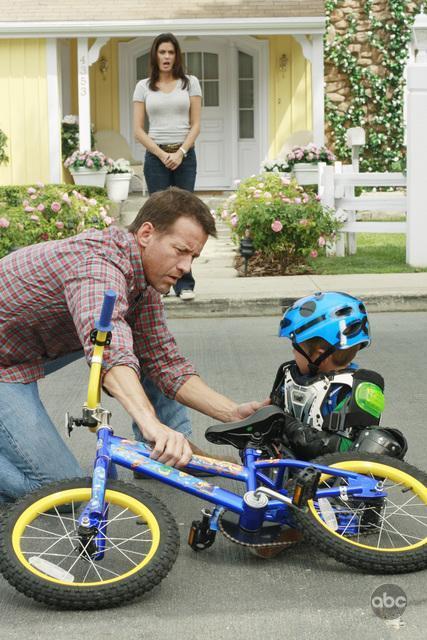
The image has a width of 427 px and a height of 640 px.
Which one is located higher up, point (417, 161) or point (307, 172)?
point (417, 161)

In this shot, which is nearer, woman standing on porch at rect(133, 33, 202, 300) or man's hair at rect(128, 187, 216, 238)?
man's hair at rect(128, 187, 216, 238)

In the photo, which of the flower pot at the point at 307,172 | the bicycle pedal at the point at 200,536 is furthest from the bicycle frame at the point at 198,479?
the flower pot at the point at 307,172

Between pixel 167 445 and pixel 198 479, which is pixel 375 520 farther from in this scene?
pixel 167 445

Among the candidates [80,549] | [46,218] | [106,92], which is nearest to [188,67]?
→ [106,92]

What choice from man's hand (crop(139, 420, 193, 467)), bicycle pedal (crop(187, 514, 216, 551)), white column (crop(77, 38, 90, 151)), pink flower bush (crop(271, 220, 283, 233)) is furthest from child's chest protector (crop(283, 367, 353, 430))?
white column (crop(77, 38, 90, 151))

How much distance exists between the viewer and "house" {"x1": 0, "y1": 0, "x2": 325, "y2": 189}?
20688mm

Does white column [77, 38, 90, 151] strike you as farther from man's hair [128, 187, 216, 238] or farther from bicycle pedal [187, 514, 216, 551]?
bicycle pedal [187, 514, 216, 551]

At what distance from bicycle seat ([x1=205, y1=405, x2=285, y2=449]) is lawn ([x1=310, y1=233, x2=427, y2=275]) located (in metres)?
9.10

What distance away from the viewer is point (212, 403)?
200 inches

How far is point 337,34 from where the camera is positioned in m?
23.6

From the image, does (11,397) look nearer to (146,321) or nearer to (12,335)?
(12,335)

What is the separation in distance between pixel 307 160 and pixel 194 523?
15664mm

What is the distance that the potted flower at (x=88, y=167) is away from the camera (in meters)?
20.0

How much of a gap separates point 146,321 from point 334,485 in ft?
4.05
